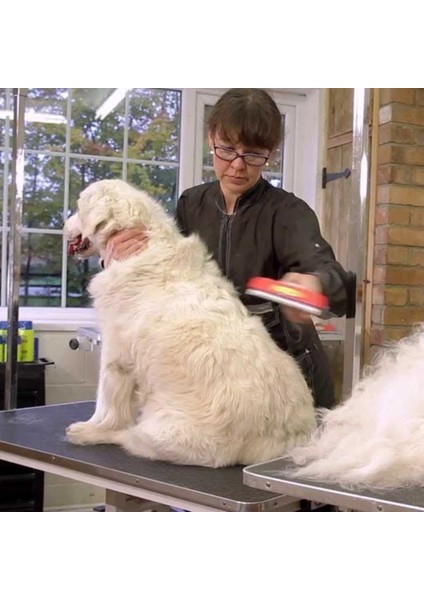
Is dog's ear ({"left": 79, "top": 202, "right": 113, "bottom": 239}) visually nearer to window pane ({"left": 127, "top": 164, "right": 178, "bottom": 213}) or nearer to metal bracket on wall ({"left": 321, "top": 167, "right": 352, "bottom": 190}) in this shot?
window pane ({"left": 127, "top": 164, "right": 178, "bottom": 213})

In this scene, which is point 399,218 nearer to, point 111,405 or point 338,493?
point 111,405

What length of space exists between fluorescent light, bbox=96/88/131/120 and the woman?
1.54 m

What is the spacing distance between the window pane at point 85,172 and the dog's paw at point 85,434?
176 cm

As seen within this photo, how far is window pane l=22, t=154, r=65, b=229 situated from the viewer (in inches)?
123

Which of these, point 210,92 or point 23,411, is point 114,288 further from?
point 210,92

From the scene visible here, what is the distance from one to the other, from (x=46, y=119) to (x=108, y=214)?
1717mm

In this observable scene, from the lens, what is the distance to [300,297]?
1.44 m

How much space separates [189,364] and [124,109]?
2115mm

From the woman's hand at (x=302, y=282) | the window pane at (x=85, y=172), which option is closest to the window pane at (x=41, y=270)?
the window pane at (x=85, y=172)

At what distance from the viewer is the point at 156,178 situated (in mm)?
3256

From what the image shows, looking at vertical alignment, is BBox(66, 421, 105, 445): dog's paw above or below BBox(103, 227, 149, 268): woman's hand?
below

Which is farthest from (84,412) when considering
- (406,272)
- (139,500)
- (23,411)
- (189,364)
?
(406,272)

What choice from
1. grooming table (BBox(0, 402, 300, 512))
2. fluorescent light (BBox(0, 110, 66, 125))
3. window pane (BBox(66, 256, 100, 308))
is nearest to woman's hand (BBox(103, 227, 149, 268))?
grooming table (BBox(0, 402, 300, 512))

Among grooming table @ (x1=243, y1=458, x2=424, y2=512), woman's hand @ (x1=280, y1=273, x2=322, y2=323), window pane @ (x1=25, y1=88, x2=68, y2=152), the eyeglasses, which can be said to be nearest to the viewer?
grooming table @ (x1=243, y1=458, x2=424, y2=512)
